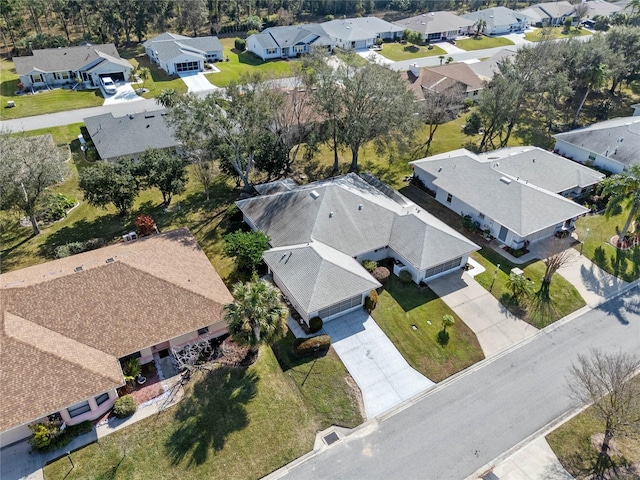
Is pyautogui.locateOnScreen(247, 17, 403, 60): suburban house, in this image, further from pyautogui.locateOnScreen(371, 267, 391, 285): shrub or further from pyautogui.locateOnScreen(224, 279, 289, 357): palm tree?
pyautogui.locateOnScreen(224, 279, 289, 357): palm tree

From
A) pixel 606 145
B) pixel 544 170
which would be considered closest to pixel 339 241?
pixel 544 170

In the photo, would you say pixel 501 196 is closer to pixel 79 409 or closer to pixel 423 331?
pixel 423 331

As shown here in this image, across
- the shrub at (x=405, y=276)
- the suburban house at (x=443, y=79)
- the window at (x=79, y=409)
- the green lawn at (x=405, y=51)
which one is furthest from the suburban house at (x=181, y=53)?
the window at (x=79, y=409)

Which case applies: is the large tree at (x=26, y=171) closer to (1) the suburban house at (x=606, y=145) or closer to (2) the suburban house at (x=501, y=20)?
(1) the suburban house at (x=606, y=145)

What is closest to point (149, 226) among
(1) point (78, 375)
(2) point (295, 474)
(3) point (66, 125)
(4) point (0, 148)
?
(4) point (0, 148)

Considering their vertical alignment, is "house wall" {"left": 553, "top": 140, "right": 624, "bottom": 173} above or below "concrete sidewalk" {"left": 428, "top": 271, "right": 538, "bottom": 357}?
above

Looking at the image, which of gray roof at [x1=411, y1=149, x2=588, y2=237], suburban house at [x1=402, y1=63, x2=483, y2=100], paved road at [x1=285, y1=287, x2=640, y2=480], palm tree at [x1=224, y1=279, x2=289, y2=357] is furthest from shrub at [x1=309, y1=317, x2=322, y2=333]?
suburban house at [x1=402, y1=63, x2=483, y2=100]
